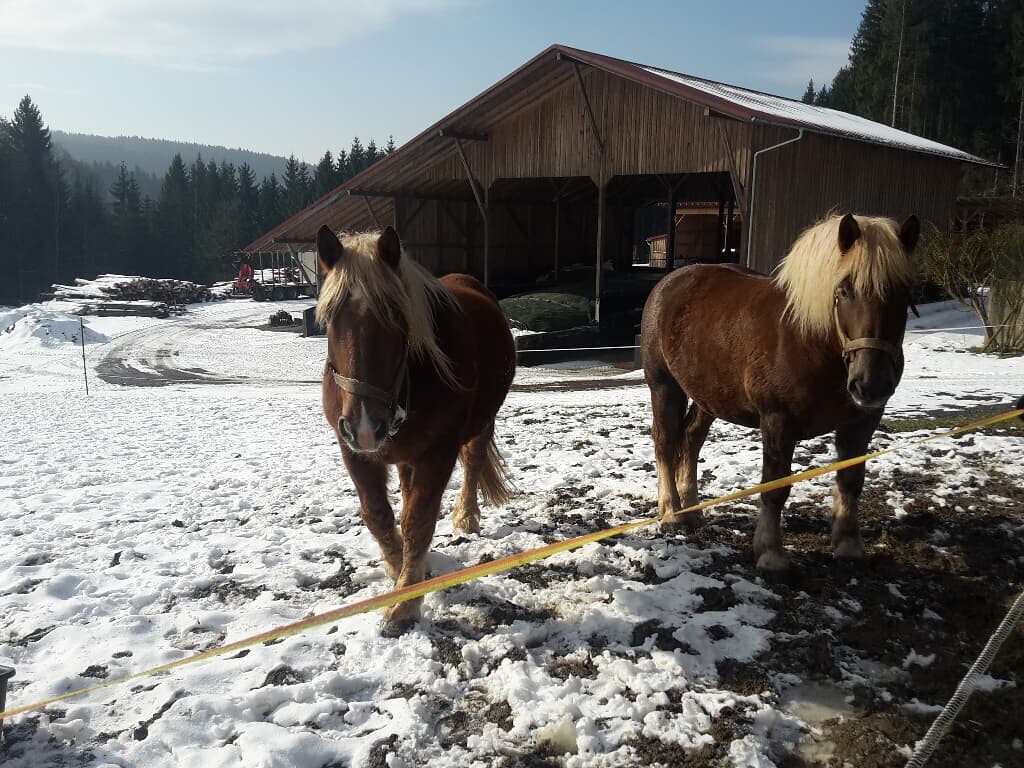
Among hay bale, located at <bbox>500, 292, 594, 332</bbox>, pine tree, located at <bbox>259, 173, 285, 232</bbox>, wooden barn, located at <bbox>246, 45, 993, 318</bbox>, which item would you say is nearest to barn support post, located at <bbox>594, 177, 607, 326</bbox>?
wooden barn, located at <bbox>246, 45, 993, 318</bbox>

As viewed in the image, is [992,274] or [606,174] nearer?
[992,274]

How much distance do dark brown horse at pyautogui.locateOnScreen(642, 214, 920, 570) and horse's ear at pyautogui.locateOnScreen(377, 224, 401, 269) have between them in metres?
1.73

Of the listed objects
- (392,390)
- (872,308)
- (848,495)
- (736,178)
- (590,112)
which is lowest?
(848,495)

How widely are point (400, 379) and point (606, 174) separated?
1406 centimetres

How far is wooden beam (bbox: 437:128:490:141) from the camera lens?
17.5 metres

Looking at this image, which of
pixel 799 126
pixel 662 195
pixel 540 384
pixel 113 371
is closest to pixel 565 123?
pixel 799 126

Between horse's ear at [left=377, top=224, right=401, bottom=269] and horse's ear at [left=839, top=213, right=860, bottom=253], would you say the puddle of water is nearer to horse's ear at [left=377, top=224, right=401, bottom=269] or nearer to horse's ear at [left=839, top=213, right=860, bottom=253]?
horse's ear at [left=839, top=213, right=860, bottom=253]

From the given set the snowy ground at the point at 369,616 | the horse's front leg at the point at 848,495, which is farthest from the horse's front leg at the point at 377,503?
the horse's front leg at the point at 848,495

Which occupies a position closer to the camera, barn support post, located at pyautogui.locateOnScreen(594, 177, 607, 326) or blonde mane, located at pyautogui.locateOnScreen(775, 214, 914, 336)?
blonde mane, located at pyautogui.locateOnScreen(775, 214, 914, 336)

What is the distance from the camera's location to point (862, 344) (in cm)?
296

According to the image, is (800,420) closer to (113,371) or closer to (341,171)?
(113,371)

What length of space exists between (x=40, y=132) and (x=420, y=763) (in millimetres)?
88546

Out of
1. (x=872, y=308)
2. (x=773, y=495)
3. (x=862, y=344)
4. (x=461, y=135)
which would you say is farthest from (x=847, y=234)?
(x=461, y=135)

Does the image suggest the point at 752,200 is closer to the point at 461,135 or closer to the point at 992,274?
the point at 992,274
